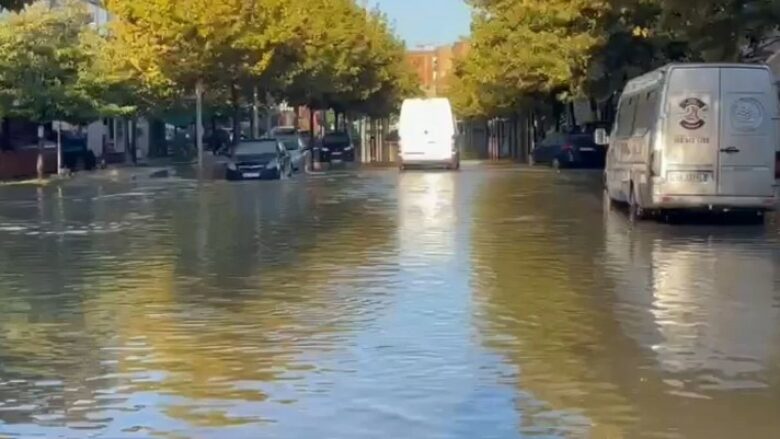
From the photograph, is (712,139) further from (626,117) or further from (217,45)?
(217,45)

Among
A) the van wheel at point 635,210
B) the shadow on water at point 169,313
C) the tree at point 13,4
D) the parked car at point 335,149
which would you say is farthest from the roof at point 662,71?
the parked car at point 335,149

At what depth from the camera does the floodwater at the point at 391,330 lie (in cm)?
966

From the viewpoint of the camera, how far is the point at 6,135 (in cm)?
5569

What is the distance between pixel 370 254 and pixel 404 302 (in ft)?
17.0

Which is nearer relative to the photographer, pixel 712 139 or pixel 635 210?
pixel 712 139

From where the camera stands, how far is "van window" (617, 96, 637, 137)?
1068 inches

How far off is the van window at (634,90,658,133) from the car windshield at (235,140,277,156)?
22.8m

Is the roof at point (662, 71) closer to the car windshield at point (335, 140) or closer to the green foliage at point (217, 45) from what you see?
the green foliage at point (217, 45)

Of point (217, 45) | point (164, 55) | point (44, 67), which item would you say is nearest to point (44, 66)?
point (44, 67)

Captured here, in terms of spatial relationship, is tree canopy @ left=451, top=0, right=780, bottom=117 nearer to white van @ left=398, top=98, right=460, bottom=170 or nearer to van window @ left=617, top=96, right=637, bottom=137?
van window @ left=617, top=96, right=637, bottom=137

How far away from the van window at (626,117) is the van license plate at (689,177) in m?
2.65

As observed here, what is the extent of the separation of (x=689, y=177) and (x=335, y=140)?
1977 inches

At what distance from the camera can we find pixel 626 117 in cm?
2800

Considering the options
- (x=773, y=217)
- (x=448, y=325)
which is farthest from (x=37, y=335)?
→ (x=773, y=217)
